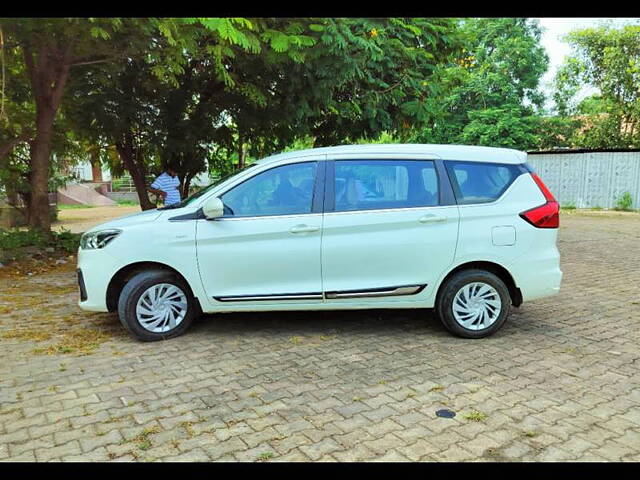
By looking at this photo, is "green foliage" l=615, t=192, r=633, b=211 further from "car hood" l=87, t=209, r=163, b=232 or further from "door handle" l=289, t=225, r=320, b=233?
"car hood" l=87, t=209, r=163, b=232

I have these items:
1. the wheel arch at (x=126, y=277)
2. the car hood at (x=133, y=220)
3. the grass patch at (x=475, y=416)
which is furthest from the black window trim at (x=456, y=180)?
the car hood at (x=133, y=220)

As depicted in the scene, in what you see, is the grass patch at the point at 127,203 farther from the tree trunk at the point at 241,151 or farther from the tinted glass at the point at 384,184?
the tinted glass at the point at 384,184

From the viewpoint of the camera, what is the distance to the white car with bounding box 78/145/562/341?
4.89 meters

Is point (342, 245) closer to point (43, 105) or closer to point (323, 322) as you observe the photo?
point (323, 322)

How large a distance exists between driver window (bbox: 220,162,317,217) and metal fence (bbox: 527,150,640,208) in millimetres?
16308

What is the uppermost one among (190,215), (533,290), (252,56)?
(252,56)

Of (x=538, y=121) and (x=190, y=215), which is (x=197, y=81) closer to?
(x=190, y=215)

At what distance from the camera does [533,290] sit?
504 cm

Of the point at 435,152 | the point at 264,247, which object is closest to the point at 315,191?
the point at 264,247

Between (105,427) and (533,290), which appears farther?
(533,290)

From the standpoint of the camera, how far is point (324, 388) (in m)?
3.93
